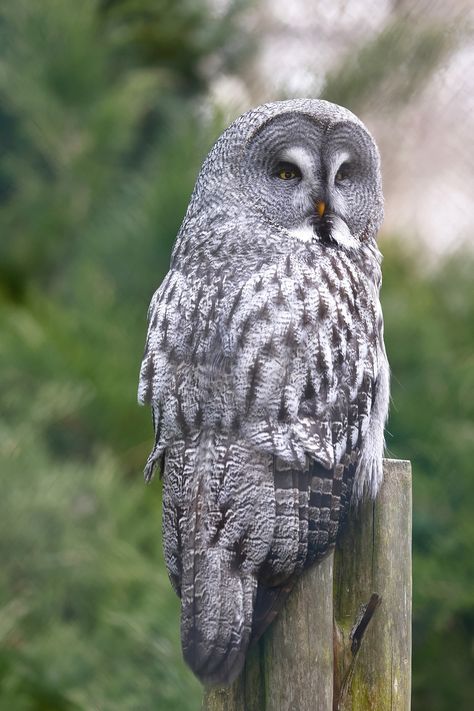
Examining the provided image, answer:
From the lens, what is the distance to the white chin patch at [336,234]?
7.65 ft

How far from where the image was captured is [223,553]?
200 centimetres

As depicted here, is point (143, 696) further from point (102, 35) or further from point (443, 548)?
point (102, 35)

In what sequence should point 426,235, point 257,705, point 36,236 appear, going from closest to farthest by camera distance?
point 257,705 < point 36,236 < point 426,235

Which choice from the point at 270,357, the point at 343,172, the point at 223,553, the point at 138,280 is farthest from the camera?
the point at 138,280

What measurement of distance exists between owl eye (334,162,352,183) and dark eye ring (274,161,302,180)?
0.34 ft

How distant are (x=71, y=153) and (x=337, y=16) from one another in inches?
59.6

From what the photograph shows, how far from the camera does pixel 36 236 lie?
567 centimetres

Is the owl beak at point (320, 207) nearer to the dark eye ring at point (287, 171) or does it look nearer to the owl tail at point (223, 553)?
the dark eye ring at point (287, 171)

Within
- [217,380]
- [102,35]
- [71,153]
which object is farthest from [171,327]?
[102,35]

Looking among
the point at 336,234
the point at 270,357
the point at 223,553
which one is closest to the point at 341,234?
the point at 336,234

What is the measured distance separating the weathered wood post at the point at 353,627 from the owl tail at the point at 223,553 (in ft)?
0.23

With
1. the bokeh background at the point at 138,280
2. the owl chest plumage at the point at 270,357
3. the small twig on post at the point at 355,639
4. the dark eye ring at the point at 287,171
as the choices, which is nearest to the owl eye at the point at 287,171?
the dark eye ring at the point at 287,171

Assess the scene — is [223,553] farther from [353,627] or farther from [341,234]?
[341,234]

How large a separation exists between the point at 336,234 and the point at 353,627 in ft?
2.69
